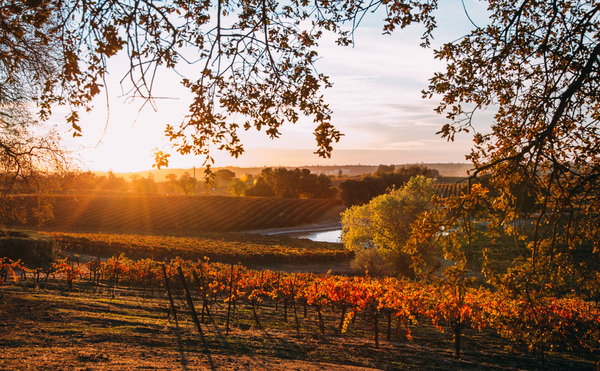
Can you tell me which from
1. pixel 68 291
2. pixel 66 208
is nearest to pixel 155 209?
pixel 66 208

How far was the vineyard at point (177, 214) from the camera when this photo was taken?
2244 inches

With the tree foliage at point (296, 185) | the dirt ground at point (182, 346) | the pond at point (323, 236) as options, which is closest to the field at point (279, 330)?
the dirt ground at point (182, 346)

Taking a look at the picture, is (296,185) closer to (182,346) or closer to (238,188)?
(238,188)

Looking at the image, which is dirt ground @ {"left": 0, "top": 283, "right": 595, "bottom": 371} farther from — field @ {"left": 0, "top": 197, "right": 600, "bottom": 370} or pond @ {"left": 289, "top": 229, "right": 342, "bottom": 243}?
pond @ {"left": 289, "top": 229, "right": 342, "bottom": 243}

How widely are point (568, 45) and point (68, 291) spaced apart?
14.2 m

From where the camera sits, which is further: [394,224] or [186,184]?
[186,184]

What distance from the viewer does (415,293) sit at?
10781 mm

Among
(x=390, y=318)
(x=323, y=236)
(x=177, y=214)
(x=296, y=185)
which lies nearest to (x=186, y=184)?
(x=296, y=185)

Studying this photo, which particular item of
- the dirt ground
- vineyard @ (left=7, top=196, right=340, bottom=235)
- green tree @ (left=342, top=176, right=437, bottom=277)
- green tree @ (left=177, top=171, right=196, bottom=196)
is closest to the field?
the dirt ground

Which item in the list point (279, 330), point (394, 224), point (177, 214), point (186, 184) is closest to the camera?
point (279, 330)

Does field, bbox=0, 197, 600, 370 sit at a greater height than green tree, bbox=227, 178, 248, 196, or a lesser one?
lesser

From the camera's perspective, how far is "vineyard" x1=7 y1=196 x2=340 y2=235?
57000 millimetres

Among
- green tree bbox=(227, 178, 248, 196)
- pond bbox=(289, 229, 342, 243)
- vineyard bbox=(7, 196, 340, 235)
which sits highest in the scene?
green tree bbox=(227, 178, 248, 196)

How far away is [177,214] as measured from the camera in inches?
2606
